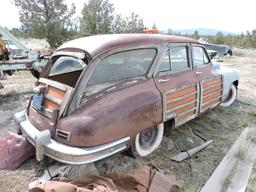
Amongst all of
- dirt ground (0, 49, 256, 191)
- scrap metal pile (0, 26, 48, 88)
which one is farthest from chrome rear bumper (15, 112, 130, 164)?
scrap metal pile (0, 26, 48, 88)

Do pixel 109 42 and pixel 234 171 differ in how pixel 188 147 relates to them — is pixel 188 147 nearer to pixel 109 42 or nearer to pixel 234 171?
pixel 234 171

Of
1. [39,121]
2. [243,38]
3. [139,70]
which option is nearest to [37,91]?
[39,121]

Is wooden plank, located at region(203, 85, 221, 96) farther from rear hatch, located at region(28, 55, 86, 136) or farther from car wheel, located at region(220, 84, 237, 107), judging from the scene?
rear hatch, located at region(28, 55, 86, 136)

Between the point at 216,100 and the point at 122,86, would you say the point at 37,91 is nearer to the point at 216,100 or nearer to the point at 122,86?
the point at 122,86

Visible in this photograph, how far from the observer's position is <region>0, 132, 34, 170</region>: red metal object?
3.31 meters

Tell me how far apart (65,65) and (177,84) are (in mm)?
1634

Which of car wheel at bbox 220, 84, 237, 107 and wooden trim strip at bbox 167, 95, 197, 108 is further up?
wooden trim strip at bbox 167, 95, 197, 108

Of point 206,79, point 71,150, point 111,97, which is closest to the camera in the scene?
point 71,150

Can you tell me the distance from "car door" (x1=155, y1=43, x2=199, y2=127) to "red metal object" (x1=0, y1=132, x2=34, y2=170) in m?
1.93

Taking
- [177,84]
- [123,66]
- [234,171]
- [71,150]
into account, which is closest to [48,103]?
[71,150]

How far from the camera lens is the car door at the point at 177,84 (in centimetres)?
352

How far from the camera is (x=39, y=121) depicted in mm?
3240

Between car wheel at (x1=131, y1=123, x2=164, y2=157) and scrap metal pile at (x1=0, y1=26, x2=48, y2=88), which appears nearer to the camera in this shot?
car wheel at (x1=131, y1=123, x2=164, y2=157)

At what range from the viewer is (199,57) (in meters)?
4.52
